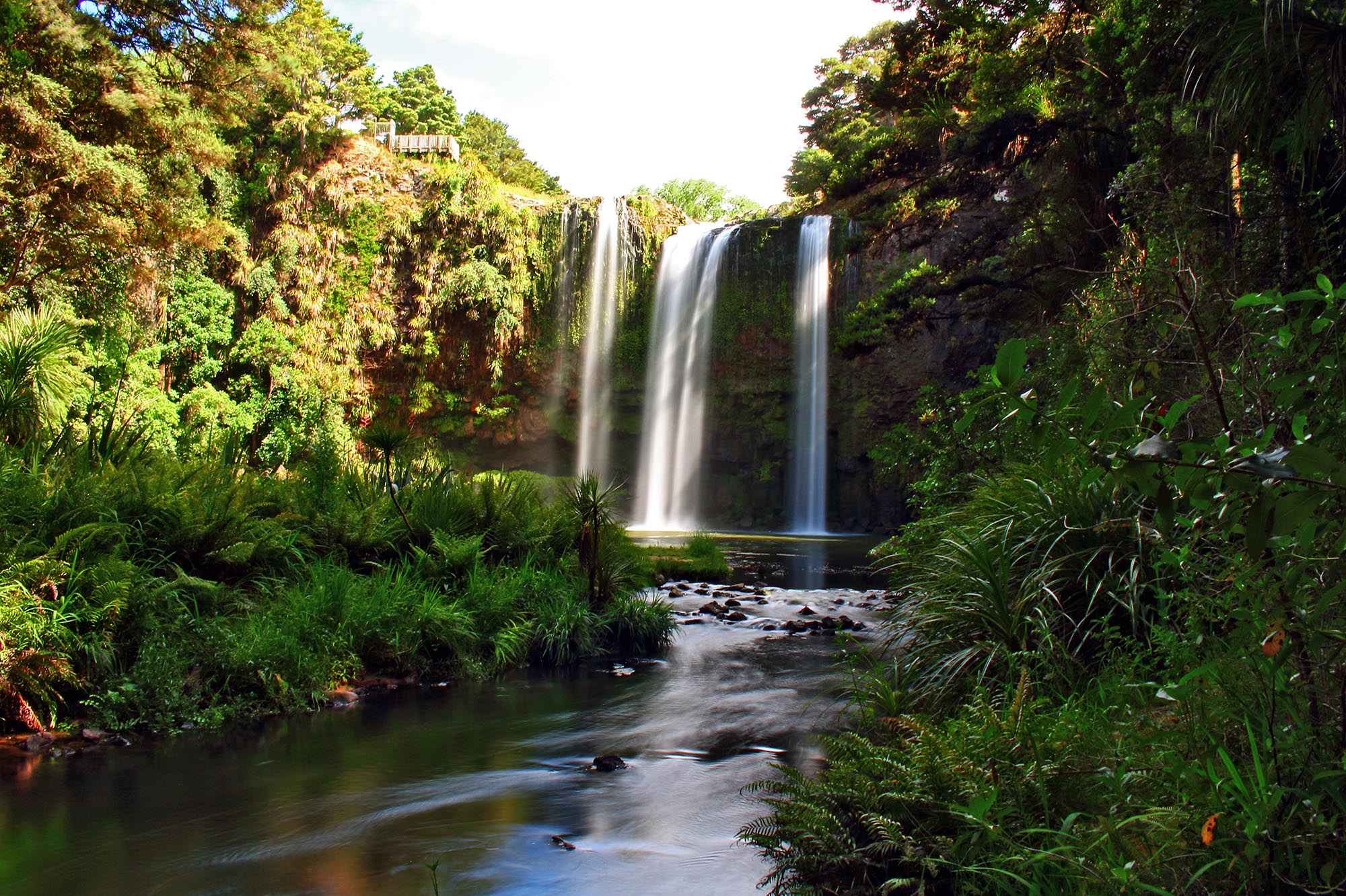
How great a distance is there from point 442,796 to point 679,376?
83.0 feet

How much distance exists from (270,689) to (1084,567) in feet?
18.9

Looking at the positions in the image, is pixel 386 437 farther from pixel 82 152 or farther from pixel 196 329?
pixel 196 329

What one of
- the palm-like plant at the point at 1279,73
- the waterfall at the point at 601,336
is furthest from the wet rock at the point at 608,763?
the waterfall at the point at 601,336

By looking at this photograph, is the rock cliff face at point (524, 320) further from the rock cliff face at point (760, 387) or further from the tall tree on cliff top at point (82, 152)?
the tall tree on cliff top at point (82, 152)

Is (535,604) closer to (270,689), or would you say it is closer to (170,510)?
(270,689)

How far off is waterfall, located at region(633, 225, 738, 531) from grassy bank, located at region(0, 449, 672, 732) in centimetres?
1873

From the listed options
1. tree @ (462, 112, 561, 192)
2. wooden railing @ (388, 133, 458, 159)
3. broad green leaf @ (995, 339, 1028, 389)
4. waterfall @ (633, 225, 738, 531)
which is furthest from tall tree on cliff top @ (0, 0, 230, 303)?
tree @ (462, 112, 561, 192)

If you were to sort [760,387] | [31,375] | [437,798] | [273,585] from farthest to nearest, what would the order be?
[760,387] → [31,375] → [273,585] → [437,798]

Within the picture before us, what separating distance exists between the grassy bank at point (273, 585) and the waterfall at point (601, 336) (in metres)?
20.1

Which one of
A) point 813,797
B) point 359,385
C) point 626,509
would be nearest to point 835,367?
point 626,509

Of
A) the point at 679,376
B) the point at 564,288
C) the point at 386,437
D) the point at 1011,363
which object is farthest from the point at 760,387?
the point at 1011,363

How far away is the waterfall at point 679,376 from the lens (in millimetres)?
29391

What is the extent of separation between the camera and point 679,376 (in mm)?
29828

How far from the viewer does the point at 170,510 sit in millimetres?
7367
